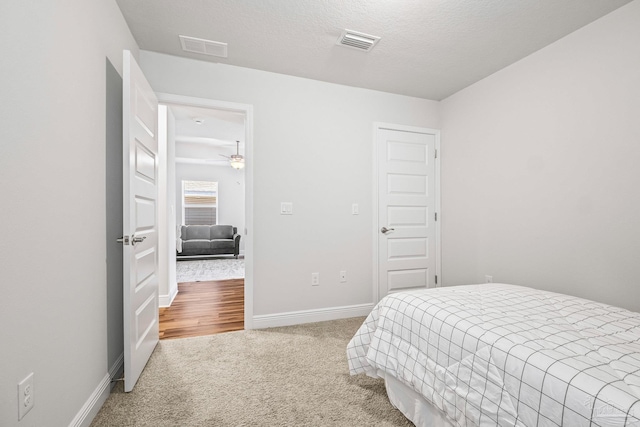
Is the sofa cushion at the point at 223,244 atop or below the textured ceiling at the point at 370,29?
below

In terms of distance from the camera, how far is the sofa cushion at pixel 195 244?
7.24 m

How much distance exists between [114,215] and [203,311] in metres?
1.84

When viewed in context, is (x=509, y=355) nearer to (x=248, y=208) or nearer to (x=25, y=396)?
(x=25, y=396)

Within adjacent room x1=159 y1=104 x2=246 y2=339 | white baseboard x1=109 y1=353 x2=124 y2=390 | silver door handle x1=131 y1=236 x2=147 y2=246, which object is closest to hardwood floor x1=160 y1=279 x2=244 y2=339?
adjacent room x1=159 y1=104 x2=246 y2=339

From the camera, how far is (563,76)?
2.29 meters

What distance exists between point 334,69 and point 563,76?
1858 millimetres

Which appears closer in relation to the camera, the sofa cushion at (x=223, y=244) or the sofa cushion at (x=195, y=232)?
the sofa cushion at (x=223, y=244)

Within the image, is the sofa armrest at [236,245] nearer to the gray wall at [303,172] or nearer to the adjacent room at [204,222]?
the adjacent room at [204,222]

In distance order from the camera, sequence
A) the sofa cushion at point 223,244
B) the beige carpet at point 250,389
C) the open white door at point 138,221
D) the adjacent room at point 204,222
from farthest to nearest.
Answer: the sofa cushion at point 223,244 → the adjacent room at point 204,222 → the open white door at point 138,221 → the beige carpet at point 250,389

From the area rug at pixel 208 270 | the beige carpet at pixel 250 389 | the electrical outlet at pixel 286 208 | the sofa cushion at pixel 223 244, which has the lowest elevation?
the area rug at pixel 208 270

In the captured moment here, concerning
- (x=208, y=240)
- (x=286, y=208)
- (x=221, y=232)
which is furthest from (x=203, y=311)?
(x=221, y=232)

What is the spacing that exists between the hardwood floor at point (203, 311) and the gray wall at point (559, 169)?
8.45 ft

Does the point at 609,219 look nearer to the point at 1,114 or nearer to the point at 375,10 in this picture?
the point at 375,10

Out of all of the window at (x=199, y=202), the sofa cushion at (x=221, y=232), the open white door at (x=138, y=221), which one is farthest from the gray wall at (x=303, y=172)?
the window at (x=199, y=202)
